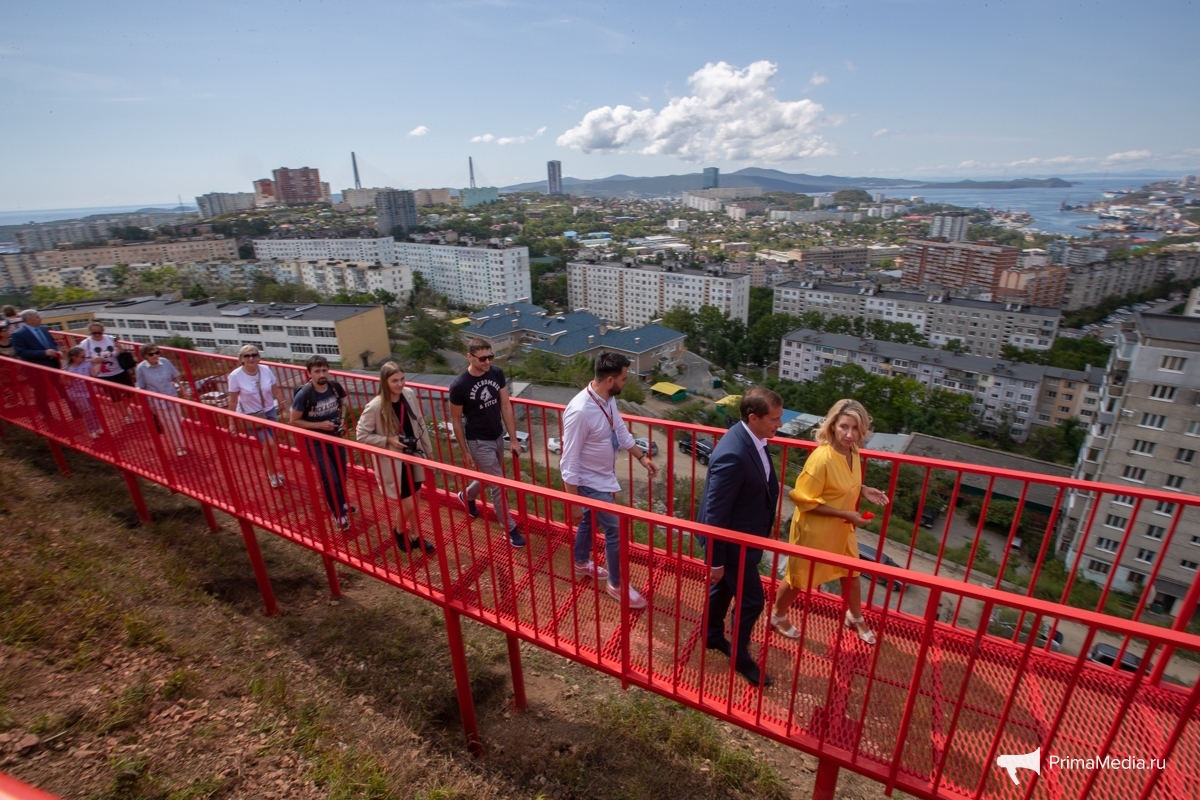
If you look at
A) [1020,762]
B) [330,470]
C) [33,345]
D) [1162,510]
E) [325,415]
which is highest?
[33,345]

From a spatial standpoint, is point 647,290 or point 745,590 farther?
point 647,290

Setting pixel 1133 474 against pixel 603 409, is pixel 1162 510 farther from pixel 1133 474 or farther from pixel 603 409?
pixel 603 409

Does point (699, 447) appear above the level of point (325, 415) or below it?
below

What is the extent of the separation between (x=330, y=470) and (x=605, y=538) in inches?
83.7

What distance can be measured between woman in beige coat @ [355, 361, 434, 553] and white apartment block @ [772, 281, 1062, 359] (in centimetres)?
6535

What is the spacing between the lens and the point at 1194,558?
58.7ft

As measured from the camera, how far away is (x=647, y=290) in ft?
250

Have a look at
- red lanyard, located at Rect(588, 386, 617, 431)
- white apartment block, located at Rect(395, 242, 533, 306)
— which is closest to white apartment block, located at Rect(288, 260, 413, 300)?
white apartment block, located at Rect(395, 242, 533, 306)

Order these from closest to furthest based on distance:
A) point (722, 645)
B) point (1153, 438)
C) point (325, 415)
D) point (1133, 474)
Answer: point (722, 645) → point (325, 415) → point (1153, 438) → point (1133, 474)

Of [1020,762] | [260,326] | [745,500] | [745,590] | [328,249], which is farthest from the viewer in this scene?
[328,249]

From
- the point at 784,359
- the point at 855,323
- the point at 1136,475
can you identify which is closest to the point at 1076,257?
the point at 855,323

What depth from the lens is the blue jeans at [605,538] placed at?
3.62 meters

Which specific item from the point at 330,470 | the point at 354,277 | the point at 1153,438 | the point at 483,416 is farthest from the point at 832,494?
the point at 354,277

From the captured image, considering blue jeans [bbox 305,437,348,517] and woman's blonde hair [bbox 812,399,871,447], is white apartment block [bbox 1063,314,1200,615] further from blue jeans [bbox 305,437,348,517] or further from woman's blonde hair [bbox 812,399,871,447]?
blue jeans [bbox 305,437,348,517]
